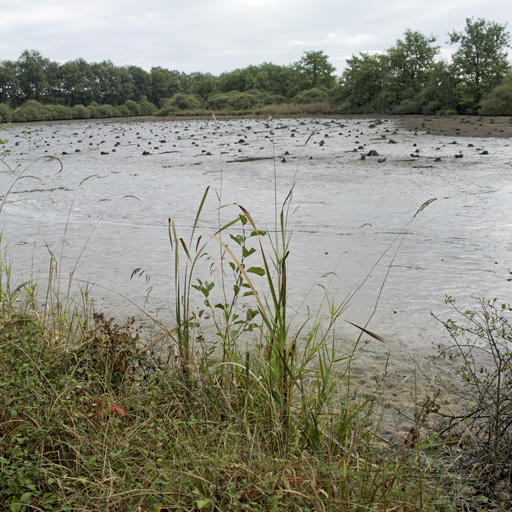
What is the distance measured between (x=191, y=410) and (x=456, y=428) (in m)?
1.29

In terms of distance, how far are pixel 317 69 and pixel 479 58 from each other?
3249 centimetres

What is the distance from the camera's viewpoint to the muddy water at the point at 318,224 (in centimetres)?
442

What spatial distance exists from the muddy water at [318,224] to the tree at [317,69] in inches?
2164

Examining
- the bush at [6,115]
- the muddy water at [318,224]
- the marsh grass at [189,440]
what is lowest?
the marsh grass at [189,440]

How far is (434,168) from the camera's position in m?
10.9

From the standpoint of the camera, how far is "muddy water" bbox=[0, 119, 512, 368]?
4418 millimetres

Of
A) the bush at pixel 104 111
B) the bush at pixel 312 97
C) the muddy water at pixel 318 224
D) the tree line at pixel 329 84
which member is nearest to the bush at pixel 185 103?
the tree line at pixel 329 84

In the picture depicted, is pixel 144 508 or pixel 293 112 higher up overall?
pixel 293 112

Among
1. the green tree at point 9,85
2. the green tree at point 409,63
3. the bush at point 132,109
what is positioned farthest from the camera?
the green tree at point 9,85

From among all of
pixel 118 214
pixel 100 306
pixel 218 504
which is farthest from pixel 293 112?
pixel 218 504

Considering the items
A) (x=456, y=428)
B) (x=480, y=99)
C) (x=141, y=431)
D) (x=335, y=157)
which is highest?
(x=480, y=99)

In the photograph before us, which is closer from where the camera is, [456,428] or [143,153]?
[456,428]

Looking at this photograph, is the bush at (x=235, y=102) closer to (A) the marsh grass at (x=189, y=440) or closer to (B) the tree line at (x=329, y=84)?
(B) the tree line at (x=329, y=84)

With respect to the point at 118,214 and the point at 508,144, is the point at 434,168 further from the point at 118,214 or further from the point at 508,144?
the point at 118,214
